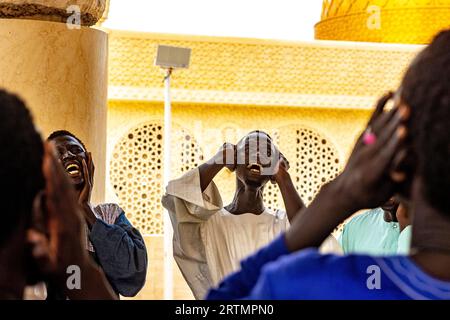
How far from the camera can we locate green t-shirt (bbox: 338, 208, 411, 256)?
4.73 meters

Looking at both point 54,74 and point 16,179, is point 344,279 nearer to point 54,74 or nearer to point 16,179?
point 16,179

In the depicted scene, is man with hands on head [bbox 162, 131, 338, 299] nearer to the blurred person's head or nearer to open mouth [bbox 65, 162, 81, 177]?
open mouth [bbox 65, 162, 81, 177]

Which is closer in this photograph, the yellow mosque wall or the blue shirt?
the blue shirt

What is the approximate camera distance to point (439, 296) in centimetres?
148

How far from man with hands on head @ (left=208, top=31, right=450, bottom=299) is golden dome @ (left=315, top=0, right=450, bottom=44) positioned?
14106mm

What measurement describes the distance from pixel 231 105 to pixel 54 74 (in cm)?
796

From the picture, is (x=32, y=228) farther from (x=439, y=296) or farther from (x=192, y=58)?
(x=192, y=58)

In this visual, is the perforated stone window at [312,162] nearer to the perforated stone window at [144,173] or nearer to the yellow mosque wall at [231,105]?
the yellow mosque wall at [231,105]

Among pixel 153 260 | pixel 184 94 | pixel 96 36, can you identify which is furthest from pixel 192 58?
pixel 96 36

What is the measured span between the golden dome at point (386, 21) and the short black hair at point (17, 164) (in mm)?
14242

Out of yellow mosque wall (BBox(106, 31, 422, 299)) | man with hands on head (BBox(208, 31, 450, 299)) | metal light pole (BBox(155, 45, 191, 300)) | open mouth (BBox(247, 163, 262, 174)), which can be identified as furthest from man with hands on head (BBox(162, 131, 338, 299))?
yellow mosque wall (BBox(106, 31, 422, 299))

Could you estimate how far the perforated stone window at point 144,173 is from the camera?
12234 mm

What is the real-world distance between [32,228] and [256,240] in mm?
3440

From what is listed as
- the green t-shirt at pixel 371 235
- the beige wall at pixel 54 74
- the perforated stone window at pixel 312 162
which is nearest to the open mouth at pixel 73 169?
the beige wall at pixel 54 74
